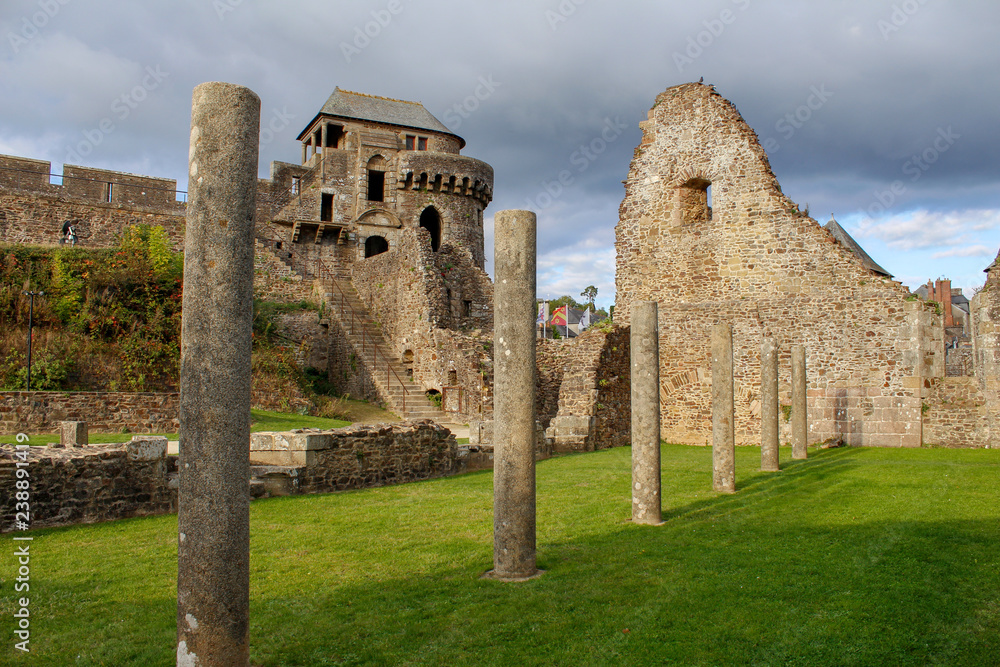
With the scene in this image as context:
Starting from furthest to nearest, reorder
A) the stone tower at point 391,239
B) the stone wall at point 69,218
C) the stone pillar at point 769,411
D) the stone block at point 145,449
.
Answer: the stone wall at point 69,218
the stone tower at point 391,239
the stone pillar at point 769,411
the stone block at point 145,449

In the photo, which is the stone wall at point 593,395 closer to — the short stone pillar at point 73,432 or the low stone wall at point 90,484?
the short stone pillar at point 73,432

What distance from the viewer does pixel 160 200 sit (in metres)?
28.0

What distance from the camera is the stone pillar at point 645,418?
25.5 feet

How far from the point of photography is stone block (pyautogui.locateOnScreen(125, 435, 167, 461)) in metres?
7.98

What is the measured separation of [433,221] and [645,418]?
2826cm

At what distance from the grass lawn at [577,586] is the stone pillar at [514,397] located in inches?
14.0

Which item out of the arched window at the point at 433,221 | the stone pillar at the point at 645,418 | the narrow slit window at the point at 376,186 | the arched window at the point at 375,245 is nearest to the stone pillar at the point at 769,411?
the stone pillar at the point at 645,418

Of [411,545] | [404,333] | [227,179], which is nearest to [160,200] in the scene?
[404,333]

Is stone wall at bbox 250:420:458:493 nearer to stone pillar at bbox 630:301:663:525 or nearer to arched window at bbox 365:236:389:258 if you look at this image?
stone pillar at bbox 630:301:663:525

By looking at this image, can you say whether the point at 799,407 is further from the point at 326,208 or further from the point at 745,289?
the point at 326,208

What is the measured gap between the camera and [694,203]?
65.8 ft

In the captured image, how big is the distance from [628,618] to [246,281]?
328 centimetres

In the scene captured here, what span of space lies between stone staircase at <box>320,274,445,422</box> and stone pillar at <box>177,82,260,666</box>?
17.2m

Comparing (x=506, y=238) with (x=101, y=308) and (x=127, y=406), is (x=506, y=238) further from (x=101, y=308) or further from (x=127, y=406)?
(x=101, y=308)
